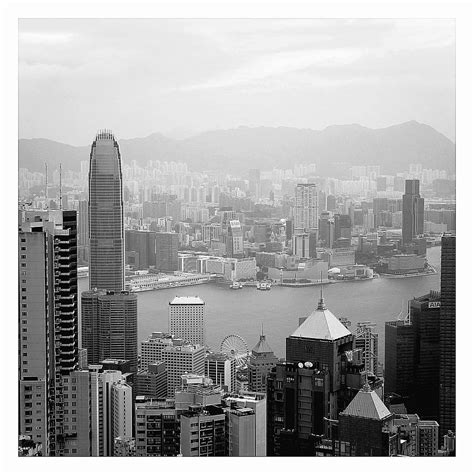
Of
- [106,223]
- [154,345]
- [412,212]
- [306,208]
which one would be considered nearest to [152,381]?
[154,345]

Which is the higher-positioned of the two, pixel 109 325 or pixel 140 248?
pixel 140 248

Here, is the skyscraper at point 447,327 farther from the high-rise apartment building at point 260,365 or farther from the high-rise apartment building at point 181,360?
the high-rise apartment building at point 181,360

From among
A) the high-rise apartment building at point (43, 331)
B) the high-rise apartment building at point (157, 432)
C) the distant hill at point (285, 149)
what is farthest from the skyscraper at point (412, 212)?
the high-rise apartment building at point (43, 331)

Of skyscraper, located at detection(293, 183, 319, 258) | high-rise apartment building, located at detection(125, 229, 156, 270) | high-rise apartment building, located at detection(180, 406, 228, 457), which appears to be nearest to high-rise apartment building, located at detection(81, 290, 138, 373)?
high-rise apartment building, located at detection(125, 229, 156, 270)

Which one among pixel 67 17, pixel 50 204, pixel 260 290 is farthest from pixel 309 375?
pixel 67 17

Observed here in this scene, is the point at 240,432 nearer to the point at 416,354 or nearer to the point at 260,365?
the point at 260,365

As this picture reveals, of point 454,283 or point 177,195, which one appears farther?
point 177,195
